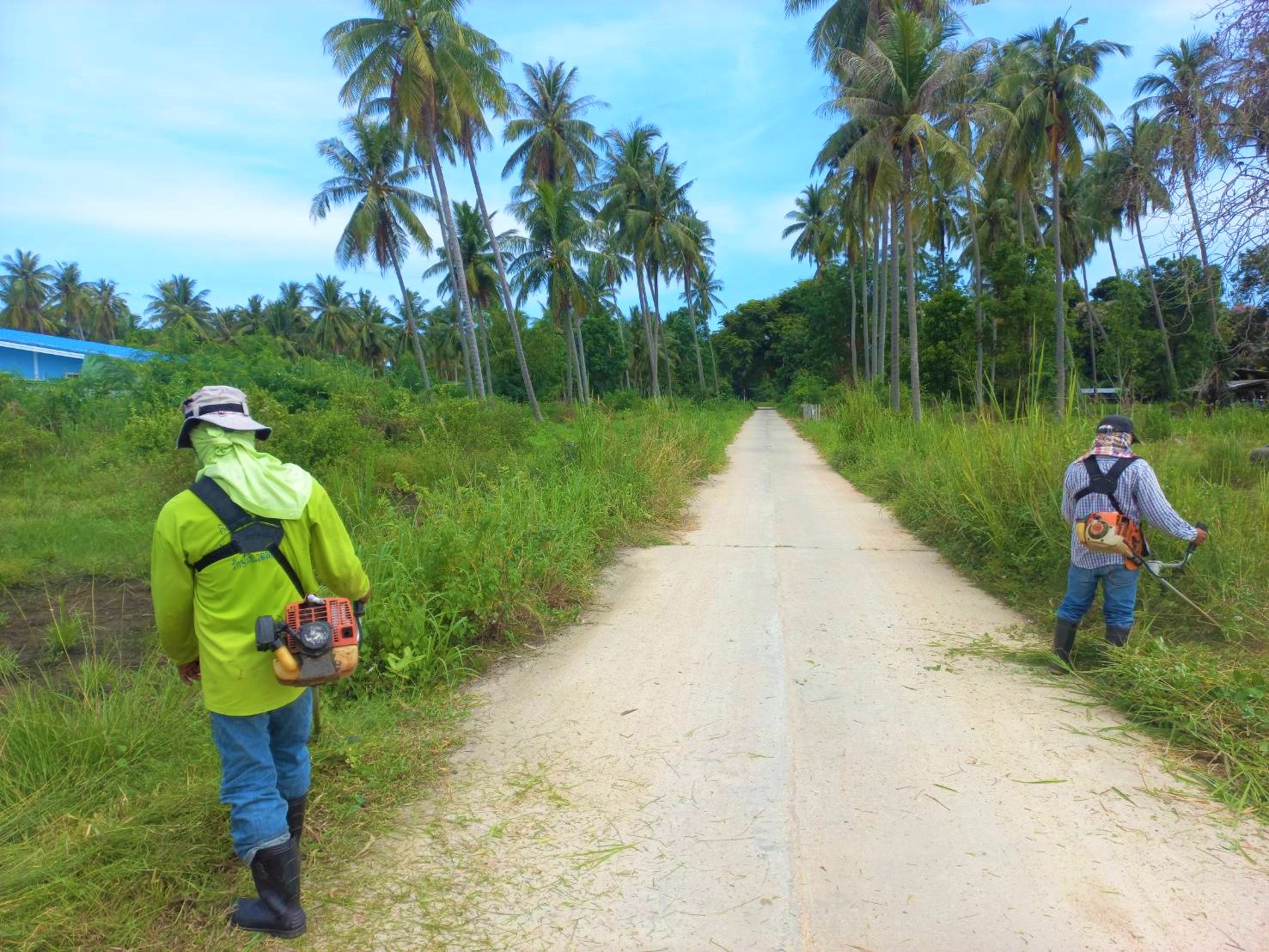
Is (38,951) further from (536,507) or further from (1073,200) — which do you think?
(1073,200)

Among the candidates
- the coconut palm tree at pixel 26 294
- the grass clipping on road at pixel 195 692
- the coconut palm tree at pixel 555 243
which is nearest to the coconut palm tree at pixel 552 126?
the coconut palm tree at pixel 555 243

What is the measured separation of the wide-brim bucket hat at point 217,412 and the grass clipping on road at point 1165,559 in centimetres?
402

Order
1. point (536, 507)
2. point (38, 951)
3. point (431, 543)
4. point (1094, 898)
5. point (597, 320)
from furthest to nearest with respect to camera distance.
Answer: point (597, 320) → point (536, 507) → point (431, 543) → point (1094, 898) → point (38, 951)

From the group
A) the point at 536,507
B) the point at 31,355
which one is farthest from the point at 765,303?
the point at 536,507

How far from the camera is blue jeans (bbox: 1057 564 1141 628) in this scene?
13.8ft

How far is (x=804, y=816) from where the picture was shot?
121 inches

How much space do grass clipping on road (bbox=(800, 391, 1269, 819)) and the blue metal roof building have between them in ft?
87.1

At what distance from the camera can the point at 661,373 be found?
227 feet

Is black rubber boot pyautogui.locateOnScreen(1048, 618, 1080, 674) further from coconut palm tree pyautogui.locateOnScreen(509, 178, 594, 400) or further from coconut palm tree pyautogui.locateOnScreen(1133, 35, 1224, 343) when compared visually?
coconut palm tree pyautogui.locateOnScreen(509, 178, 594, 400)

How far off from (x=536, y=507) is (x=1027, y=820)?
4.65m

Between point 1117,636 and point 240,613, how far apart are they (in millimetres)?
4409

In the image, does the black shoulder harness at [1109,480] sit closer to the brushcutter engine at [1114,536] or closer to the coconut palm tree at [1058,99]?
the brushcutter engine at [1114,536]

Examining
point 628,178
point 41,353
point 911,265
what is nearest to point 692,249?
point 628,178

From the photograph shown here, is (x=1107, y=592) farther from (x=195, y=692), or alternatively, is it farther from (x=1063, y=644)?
(x=195, y=692)
